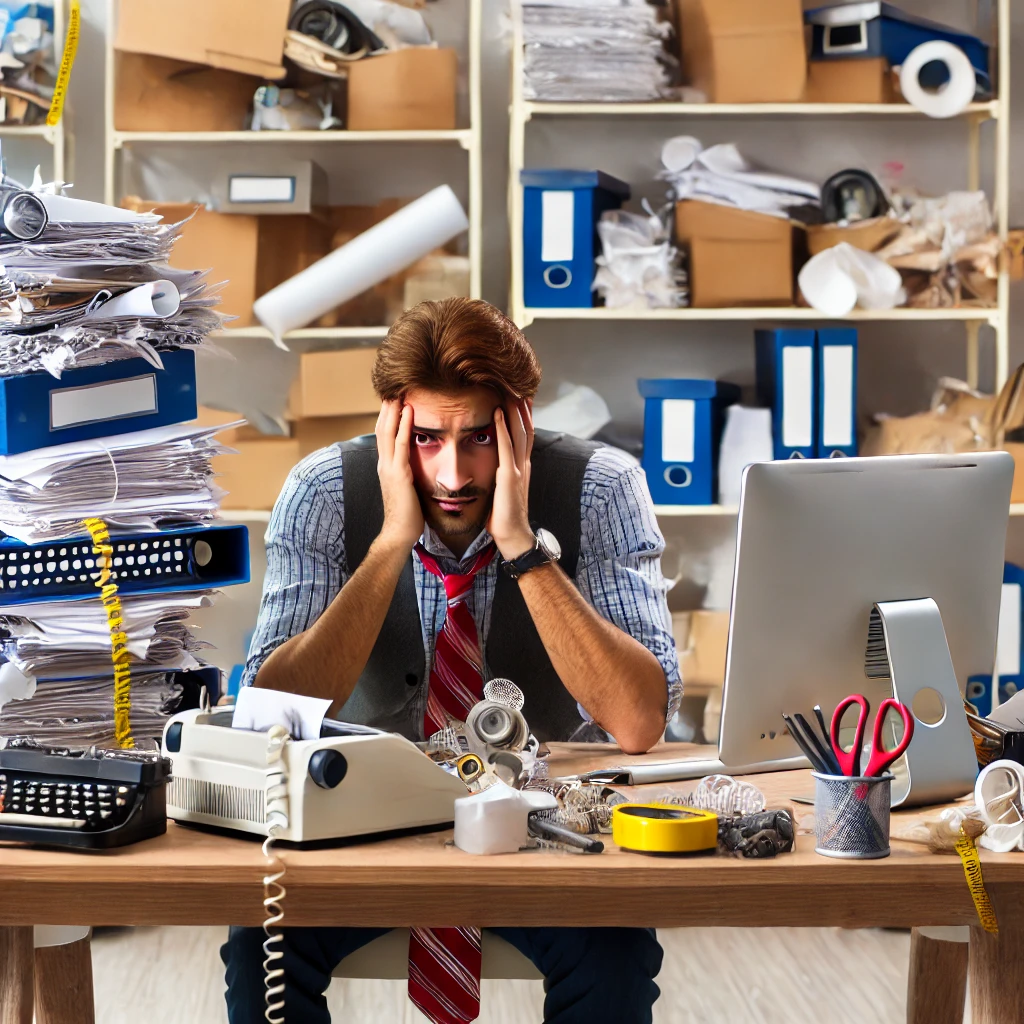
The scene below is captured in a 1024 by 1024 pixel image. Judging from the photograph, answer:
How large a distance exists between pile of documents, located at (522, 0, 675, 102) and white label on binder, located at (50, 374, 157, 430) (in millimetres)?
1718

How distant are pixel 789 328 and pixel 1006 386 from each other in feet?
1.76

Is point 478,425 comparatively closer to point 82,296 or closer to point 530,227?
point 82,296

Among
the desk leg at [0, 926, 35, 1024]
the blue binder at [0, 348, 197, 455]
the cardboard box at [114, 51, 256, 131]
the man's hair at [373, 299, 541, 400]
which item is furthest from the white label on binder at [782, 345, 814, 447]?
the desk leg at [0, 926, 35, 1024]

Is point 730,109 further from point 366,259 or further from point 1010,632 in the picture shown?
point 1010,632

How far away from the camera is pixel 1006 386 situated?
3084 mm

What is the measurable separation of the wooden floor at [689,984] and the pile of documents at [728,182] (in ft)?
5.56

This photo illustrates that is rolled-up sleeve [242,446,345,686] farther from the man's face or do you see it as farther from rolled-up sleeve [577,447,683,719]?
rolled-up sleeve [577,447,683,719]

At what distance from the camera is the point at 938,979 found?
66.1 inches

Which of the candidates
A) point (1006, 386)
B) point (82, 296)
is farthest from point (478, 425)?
point (1006, 386)

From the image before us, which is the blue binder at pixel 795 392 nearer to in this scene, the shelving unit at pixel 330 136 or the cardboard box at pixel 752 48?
the cardboard box at pixel 752 48

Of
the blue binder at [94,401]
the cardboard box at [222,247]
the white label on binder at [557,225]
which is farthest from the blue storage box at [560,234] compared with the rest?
the blue binder at [94,401]

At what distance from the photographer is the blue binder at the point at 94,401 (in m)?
1.43

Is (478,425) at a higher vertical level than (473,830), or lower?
higher

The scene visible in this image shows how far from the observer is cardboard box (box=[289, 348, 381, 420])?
3016 mm
